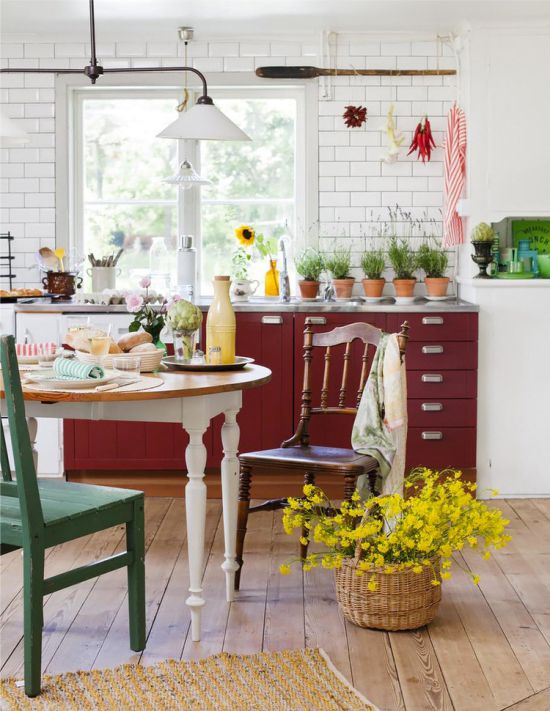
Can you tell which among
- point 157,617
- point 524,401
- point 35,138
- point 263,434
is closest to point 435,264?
point 524,401

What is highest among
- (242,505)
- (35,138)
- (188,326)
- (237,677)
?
(35,138)

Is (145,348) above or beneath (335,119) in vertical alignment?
beneath

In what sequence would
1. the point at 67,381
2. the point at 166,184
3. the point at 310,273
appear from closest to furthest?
1. the point at 67,381
2. the point at 310,273
3. the point at 166,184

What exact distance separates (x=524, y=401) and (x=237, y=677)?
2819mm

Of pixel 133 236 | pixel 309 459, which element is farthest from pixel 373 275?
pixel 309 459

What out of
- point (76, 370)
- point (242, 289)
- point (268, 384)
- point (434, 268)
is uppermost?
point (434, 268)

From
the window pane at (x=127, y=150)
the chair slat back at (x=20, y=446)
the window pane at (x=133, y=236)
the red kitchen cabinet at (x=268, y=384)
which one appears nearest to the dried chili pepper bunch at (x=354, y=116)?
the window pane at (x=127, y=150)

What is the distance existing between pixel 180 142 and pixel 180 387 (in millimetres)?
3166

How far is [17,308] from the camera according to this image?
5.25 metres

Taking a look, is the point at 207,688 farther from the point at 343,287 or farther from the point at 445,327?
the point at 343,287

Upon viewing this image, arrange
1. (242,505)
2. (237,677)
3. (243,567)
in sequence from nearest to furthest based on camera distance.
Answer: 1. (237,677)
2. (242,505)
3. (243,567)

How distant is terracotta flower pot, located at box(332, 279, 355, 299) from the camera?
5543mm

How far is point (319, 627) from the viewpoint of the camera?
11.0 ft

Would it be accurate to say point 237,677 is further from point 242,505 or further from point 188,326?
point 188,326
